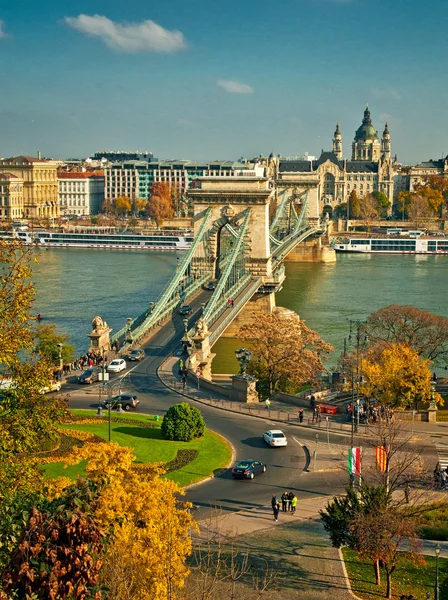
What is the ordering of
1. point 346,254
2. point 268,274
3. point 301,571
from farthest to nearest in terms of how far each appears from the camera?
1. point 346,254
2. point 268,274
3. point 301,571

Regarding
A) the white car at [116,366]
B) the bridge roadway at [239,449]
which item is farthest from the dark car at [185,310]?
the white car at [116,366]

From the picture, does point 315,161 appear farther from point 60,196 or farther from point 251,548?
point 251,548

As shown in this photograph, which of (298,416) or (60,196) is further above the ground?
(60,196)

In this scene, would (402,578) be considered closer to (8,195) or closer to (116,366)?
(116,366)

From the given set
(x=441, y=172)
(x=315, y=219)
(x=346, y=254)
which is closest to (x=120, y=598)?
(x=315, y=219)

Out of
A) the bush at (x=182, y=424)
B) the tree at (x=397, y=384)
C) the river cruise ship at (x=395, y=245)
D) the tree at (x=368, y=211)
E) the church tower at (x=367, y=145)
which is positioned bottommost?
the bush at (x=182, y=424)

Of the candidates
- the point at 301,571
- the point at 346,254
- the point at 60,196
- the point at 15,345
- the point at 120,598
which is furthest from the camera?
the point at 60,196

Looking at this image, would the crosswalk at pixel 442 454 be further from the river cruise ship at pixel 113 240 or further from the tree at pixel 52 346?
the river cruise ship at pixel 113 240
